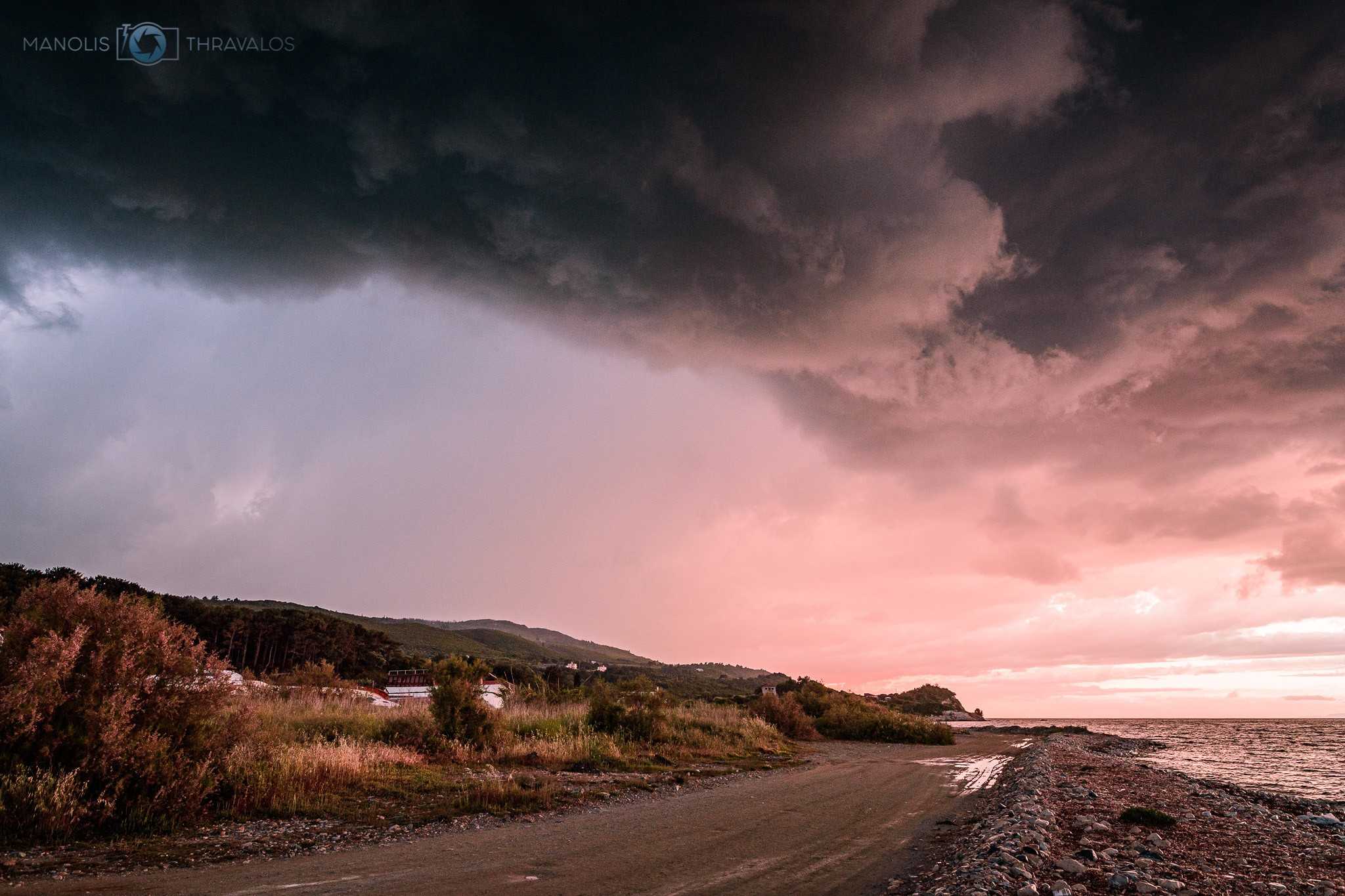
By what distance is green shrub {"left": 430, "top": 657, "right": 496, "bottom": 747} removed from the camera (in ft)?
80.6

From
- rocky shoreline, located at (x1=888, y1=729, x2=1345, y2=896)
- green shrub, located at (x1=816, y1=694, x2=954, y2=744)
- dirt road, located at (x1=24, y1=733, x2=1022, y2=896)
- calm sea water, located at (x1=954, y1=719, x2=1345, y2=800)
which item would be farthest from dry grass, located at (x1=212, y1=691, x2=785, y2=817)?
calm sea water, located at (x1=954, y1=719, x2=1345, y2=800)

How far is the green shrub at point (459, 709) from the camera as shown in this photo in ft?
80.6

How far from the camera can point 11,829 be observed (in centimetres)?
1048

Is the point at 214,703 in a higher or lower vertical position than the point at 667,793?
higher

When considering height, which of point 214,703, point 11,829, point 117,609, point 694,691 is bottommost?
point 694,691

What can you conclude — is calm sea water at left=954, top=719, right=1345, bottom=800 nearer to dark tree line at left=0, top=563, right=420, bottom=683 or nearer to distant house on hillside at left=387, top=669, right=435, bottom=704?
distant house on hillside at left=387, top=669, right=435, bottom=704

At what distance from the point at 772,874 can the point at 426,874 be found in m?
5.00

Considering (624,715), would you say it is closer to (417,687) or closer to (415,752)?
(415,752)

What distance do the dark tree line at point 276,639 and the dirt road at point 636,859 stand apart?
7100 cm

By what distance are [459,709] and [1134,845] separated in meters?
20.9

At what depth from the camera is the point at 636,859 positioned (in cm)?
1080

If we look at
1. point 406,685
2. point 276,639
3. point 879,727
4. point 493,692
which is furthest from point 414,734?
point 276,639

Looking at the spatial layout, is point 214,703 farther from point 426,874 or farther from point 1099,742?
point 1099,742

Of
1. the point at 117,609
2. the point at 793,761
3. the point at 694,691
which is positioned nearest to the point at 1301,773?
the point at 793,761
